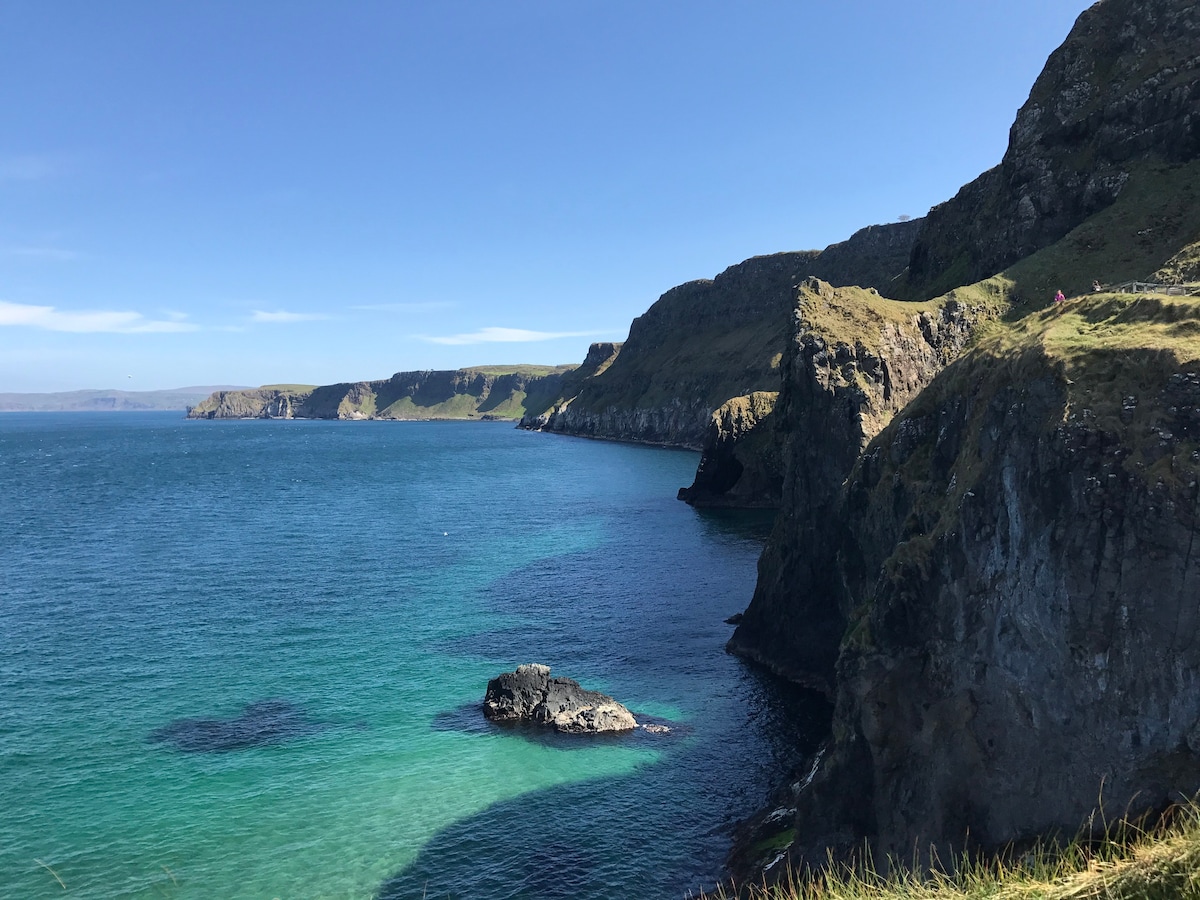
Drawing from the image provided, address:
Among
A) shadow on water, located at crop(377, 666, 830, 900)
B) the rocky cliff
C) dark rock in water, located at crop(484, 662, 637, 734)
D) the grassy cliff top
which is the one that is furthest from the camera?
the grassy cliff top

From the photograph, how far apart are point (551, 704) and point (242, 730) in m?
17.9

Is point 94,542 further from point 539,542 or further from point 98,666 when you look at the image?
point 539,542

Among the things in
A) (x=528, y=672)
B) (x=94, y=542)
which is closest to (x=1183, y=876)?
(x=528, y=672)

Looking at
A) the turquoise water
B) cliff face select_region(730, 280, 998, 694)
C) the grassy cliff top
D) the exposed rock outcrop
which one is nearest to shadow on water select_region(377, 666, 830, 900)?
the turquoise water

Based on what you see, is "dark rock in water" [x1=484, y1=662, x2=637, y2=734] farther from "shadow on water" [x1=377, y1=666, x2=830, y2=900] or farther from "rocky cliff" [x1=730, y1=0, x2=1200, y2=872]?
"rocky cliff" [x1=730, y1=0, x2=1200, y2=872]

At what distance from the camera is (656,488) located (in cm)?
14488

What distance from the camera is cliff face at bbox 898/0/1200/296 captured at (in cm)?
6116

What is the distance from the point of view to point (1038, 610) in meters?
24.9

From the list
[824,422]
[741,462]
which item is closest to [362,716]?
[824,422]

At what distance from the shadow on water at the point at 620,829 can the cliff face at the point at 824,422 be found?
10481 mm

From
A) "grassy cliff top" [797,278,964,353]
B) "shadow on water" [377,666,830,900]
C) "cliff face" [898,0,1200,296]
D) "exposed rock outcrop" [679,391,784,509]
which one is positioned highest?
"cliff face" [898,0,1200,296]

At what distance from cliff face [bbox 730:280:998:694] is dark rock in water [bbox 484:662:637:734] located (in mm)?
14902

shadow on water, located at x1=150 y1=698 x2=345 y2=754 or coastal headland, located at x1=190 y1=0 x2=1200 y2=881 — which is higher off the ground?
coastal headland, located at x1=190 y1=0 x2=1200 y2=881

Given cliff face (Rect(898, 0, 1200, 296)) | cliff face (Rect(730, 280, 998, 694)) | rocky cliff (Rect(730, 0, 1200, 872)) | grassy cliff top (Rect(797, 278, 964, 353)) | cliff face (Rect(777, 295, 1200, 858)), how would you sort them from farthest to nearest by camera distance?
cliff face (Rect(898, 0, 1200, 296)) → grassy cliff top (Rect(797, 278, 964, 353)) → cliff face (Rect(730, 280, 998, 694)) → rocky cliff (Rect(730, 0, 1200, 872)) → cliff face (Rect(777, 295, 1200, 858))
